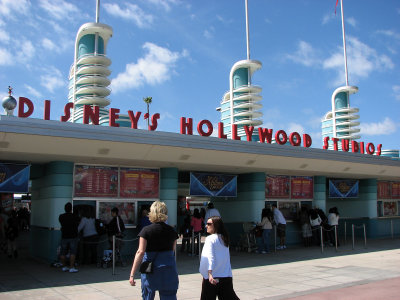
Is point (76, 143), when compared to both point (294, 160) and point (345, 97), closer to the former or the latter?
point (294, 160)

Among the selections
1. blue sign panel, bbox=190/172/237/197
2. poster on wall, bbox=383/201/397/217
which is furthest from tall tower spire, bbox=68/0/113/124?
poster on wall, bbox=383/201/397/217

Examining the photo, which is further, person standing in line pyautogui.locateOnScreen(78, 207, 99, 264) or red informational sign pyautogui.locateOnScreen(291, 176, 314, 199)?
red informational sign pyautogui.locateOnScreen(291, 176, 314, 199)

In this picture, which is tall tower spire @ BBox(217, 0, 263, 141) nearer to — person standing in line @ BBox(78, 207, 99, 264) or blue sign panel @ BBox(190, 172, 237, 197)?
blue sign panel @ BBox(190, 172, 237, 197)

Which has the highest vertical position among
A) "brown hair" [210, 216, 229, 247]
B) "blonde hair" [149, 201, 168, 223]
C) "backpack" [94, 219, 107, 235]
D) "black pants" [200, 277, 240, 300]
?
"blonde hair" [149, 201, 168, 223]

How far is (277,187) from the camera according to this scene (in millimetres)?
17891

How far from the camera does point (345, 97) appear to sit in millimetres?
Result: 41469

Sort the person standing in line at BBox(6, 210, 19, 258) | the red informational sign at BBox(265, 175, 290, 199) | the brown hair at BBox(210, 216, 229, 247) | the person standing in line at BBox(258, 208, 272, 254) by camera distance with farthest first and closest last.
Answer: the red informational sign at BBox(265, 175, 290, 199) < the person standing in line at BBox(258, 208, 272, 254) < the person standing in line at BBox(6, 210, 19, 258) < the brown hair at BBox(210, 216, 229, 247)

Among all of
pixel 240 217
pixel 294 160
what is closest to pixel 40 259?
pixel 240 217

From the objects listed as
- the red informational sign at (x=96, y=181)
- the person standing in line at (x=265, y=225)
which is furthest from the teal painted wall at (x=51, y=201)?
the person standing in line at (x=265, y=225)

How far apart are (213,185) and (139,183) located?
322 cm

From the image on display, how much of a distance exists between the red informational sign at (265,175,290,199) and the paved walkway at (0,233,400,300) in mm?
3803

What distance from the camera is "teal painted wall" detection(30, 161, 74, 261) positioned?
40.4 ft

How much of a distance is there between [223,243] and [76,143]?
6.75 m

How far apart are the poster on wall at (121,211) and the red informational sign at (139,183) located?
33 cm
